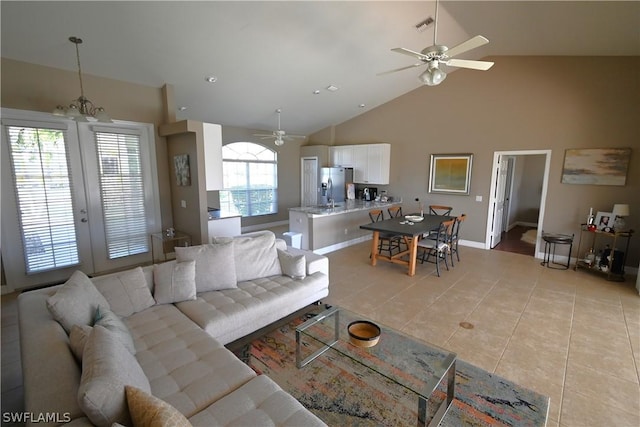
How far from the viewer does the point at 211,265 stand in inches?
113

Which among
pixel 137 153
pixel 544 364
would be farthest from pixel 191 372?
pixel 137 153

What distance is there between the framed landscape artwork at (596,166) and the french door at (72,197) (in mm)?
7156

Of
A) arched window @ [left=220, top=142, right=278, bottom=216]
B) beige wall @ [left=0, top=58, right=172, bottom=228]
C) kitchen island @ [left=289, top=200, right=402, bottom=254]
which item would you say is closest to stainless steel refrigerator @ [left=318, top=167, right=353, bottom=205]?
kitchen island @ [left=289, top=200, right=402, bottom=254]

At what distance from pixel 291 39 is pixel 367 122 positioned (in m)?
Answer: 3.94

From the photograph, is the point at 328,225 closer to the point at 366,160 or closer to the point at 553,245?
the point at 366,160

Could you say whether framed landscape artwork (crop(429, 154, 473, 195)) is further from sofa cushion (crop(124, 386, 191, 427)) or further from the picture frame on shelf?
sofa cushion (crop(124, 386, 191, 427))

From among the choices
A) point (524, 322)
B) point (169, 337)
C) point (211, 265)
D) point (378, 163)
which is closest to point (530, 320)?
point (524, 322)

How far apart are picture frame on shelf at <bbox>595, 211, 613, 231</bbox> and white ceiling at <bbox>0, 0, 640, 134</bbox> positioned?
8.05ft

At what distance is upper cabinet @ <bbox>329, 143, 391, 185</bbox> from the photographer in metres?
7.23

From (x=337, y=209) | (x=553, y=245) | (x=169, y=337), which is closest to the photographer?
(x=169, y=337)

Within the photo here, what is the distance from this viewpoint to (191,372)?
175 centimetres

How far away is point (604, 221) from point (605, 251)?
1.57 ft

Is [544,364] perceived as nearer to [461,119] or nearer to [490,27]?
[490,27]

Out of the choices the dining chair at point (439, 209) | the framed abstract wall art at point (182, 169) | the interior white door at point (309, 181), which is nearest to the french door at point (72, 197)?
the framed abstract wall art at point (182, 169)
